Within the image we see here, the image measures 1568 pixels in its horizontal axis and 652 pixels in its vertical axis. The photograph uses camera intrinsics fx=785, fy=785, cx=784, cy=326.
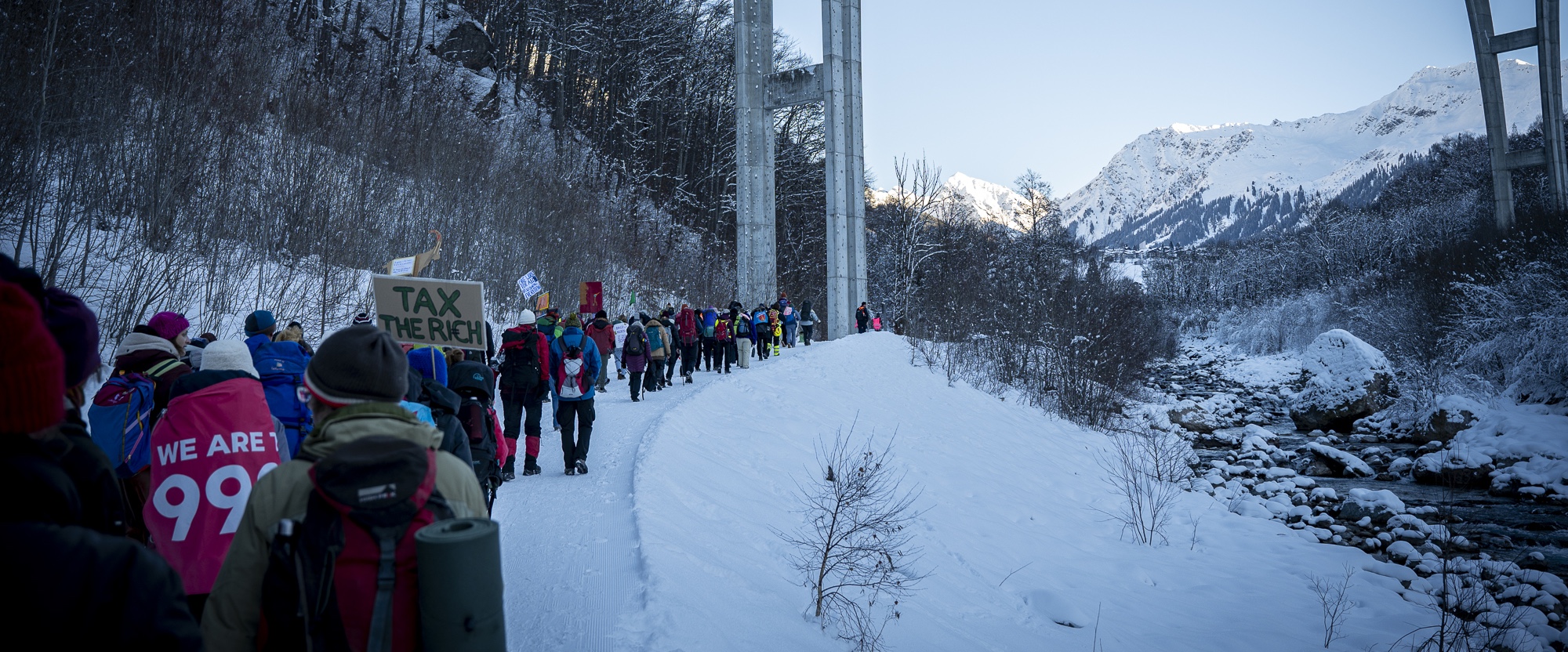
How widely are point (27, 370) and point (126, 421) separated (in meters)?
3.58

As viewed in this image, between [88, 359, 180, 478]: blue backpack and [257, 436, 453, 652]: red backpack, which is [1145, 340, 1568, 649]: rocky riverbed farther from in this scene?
[88, 359, 180, 478]: blue backpack

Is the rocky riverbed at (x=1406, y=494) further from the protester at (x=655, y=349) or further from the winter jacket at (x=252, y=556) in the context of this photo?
the protester at (x=655, y=349)

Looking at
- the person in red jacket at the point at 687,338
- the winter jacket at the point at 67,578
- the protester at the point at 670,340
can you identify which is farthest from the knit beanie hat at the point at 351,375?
the person in red jacket at the point at 687,338

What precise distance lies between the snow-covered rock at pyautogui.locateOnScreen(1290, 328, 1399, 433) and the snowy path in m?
Answer: 23.3

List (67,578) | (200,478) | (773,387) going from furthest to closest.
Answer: (773,387)
(200,478)
(67,578)

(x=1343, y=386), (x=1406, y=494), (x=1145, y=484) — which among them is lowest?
(x=1406, y=494)

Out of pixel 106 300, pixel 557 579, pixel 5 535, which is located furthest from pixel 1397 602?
pixel 106 300

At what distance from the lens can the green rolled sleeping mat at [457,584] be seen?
201 centimetres

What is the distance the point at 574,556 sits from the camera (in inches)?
241

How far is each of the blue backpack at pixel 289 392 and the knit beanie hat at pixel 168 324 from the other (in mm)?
945

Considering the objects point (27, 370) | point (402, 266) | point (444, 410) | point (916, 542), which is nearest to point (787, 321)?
point (916, 542)

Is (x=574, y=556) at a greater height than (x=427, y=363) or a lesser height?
lesser

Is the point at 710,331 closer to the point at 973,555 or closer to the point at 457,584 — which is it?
the point at 973,555

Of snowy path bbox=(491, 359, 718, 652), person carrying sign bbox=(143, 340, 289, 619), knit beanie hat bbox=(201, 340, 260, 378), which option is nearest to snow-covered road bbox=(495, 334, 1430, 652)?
snowy path bbox=(491, 359, 718, 652)
